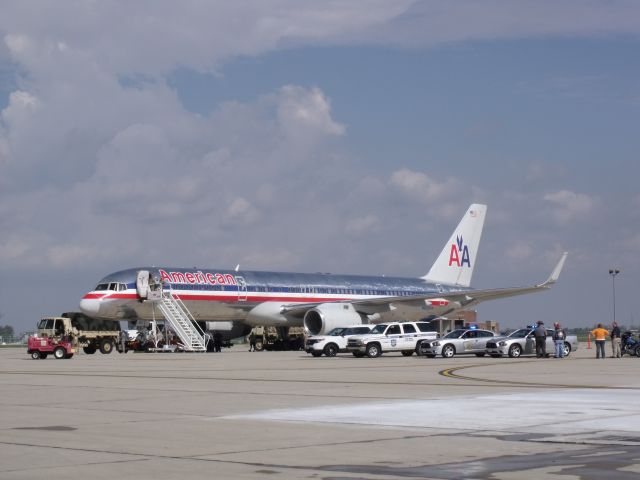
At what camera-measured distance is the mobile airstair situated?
5328cm

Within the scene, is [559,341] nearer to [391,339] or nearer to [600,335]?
[600,335]

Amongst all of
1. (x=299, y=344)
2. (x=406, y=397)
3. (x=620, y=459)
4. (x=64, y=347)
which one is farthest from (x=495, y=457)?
(x=299, y=344)

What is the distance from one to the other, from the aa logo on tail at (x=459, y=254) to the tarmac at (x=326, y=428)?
4640cm

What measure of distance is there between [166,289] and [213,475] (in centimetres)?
4359

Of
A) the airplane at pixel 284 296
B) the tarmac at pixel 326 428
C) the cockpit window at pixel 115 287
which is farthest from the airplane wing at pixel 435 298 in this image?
the tarmac at pixel 326 428

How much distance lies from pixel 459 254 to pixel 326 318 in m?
20.6

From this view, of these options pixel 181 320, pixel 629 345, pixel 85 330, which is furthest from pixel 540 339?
pixel 85 330

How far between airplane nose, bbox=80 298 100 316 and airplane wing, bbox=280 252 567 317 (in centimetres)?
1140

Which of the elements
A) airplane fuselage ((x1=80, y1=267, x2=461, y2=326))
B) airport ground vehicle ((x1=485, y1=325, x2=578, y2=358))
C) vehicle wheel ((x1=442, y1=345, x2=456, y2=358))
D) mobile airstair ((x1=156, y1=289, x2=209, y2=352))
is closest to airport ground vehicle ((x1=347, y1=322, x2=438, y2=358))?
vehicle wheel ((x1=442, y1=345, x2=456, y2=358))

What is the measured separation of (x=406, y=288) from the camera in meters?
68.1

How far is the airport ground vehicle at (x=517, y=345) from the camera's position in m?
40.5

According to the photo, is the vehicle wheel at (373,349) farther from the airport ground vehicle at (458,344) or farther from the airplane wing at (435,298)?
the airplane wing at (435,298)

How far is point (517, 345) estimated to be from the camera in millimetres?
40875

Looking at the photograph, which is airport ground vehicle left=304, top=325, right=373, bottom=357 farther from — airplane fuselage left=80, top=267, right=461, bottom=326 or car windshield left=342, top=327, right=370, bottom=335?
airplane fuselage left=80, top=267, right=461, bottom=326
